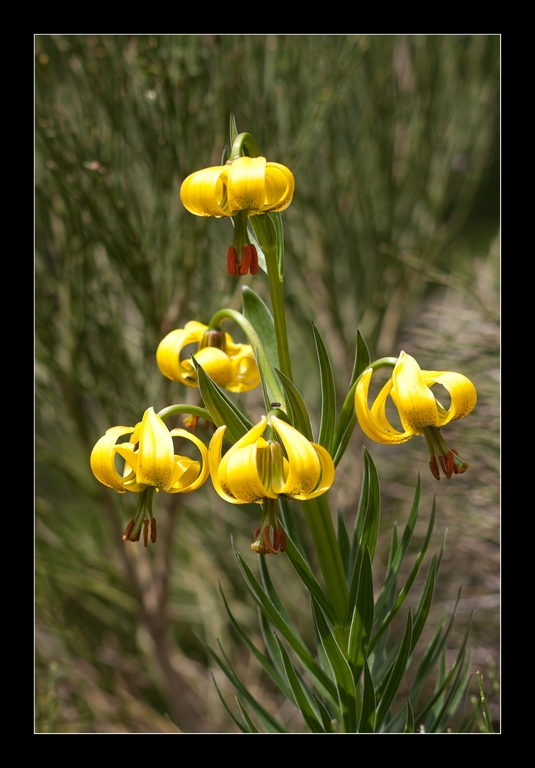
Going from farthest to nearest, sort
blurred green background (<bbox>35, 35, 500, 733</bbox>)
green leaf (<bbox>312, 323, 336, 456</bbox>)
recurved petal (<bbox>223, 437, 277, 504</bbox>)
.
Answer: blurred green background (<bbox>35, 35, 500, 733</bbox>), green leaf (<bbox>312, 323, 336, 456</bbox>), recurved petal (<bbox>223, 437, 277, 504</bbox>)

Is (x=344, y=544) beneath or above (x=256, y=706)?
above

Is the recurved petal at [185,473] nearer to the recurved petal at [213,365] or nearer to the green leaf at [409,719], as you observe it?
the recurved petal at [213,365]

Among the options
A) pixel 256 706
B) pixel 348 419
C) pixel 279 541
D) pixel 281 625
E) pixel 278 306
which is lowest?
pixel 256 706

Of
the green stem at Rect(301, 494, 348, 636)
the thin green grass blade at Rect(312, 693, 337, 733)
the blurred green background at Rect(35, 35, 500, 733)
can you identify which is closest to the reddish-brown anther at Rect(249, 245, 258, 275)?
the green stem at Rect(301, 494, 348, 636)

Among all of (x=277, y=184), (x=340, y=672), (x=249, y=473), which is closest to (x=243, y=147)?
(x=277, y=184)

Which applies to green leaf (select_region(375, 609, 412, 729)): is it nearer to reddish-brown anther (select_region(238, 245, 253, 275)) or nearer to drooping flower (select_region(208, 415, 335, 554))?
drooping flower (select_region(208, 415, 335, 554))

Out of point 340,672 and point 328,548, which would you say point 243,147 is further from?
point 340,672

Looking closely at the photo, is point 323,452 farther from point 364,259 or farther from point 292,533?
point 364,259

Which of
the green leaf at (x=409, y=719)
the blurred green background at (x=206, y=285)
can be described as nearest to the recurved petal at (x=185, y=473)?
the green leaf at (x=409, y=719)
